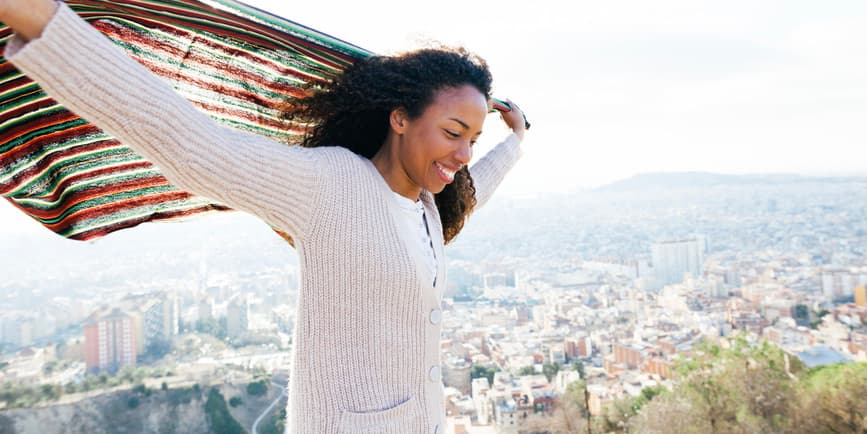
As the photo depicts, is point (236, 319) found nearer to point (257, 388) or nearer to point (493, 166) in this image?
point (257, 388)

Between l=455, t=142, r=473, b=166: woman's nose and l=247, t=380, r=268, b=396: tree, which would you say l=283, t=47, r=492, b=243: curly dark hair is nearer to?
l=455, t=142, r=473, b=166: woman's nose

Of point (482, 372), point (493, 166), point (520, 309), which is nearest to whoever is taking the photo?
point (493, 166)

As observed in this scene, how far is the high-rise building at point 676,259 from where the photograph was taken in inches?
556

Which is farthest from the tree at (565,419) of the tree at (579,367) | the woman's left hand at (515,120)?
the woman's left hand at (515,120)

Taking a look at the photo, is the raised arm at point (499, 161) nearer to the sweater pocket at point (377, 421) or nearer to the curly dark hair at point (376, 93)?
the curly dark hair at point (376, 93)

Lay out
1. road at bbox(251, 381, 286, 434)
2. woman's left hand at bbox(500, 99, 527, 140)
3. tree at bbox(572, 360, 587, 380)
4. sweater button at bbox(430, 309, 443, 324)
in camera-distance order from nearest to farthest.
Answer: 1. sweater button at bbox(430, 309, 443, 324)
2. woman's left hand at bbox(500, 99, 527, 140)
3. road at bbox(251, 381, 286, 434)
4. tree at bbox(572, 360, 587, 380)

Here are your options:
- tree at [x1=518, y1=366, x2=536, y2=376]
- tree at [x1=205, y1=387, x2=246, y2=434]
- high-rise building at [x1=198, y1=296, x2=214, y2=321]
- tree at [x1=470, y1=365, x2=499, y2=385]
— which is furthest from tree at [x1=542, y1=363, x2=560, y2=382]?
high-rise building at [x1=198, y1=296, x2=214, y2=321]

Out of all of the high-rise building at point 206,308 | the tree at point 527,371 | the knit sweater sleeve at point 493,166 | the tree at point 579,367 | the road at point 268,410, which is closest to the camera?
the knit sweater sleeve at point 493,166

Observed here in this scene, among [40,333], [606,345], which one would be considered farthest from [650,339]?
[40,333]

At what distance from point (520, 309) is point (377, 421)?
1111 cm

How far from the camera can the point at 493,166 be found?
5.73 feet

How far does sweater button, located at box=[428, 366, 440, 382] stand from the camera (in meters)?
1.18

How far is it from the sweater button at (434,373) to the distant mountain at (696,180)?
52.1ft

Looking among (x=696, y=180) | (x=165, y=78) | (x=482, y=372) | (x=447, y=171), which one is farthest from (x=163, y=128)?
(x=696, y=180)
